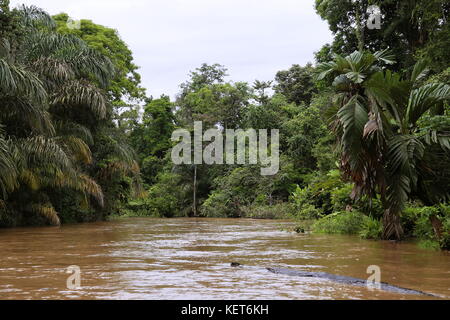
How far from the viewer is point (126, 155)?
19625 mm

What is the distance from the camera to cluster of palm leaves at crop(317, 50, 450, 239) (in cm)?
770

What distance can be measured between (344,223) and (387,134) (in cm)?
430

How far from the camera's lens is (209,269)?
5734mm

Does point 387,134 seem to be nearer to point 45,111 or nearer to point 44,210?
point 45,111

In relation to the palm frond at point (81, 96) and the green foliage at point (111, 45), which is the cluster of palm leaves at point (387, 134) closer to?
the palm frond at point (81, 96)

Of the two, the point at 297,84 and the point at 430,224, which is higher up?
the point at 297,84

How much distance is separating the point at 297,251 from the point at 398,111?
319 cm

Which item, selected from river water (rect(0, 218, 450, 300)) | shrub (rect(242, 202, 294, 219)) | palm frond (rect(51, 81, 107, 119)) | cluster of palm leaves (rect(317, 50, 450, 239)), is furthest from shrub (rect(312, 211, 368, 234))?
shrub (rect(242, 202, 294, 219))

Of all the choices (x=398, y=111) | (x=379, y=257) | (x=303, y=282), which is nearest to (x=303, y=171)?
(x=398, y=111)

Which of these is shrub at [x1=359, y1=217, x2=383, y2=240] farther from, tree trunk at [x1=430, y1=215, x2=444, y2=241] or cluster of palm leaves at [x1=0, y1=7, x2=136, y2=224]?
cluster of palm leaves at [x1=0, y1=7, x2=136, y2=224]

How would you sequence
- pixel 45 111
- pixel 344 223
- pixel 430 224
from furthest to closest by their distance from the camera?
1. pixel 45 111
2. pixel 344 223
3. pixel 430 224

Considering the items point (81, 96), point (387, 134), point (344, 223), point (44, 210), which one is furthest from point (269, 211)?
point (387, 134)

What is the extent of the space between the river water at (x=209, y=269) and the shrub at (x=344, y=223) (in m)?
2.34

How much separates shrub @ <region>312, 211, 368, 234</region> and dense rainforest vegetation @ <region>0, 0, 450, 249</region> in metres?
0.03
